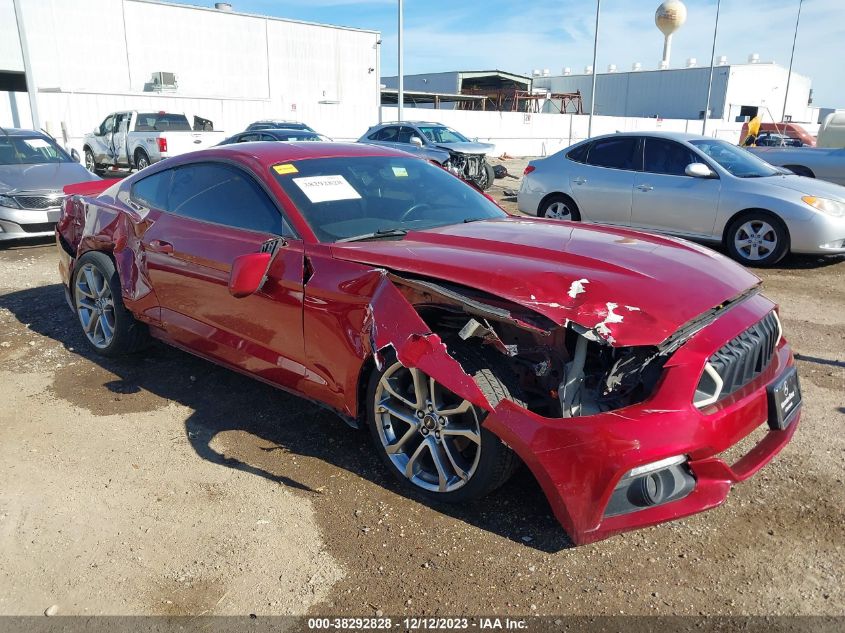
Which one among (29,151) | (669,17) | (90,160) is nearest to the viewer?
(29,151)

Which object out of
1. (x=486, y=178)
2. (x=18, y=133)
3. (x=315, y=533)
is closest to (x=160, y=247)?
(x=315, y=533)

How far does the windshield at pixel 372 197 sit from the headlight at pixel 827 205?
498 centimetres

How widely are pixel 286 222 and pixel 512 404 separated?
5.31 ft

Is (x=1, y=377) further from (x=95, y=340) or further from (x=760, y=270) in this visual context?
(x=760, y=270)

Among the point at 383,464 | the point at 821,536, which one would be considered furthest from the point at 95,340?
the point at 821,536

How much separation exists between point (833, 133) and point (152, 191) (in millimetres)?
17684

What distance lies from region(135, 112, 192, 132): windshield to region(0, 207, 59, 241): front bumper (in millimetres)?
9368

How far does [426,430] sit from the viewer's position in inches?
116

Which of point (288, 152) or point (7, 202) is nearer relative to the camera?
point (288, 152)

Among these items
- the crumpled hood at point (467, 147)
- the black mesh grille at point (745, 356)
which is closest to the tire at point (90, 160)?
the crumpled hood at point (467, 147)

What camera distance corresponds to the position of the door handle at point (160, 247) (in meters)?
4.07

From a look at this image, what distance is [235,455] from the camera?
3502 mm

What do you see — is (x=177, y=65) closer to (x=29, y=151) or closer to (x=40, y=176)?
(x=29, y=151)

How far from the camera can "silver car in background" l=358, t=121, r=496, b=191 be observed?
1484 cm
